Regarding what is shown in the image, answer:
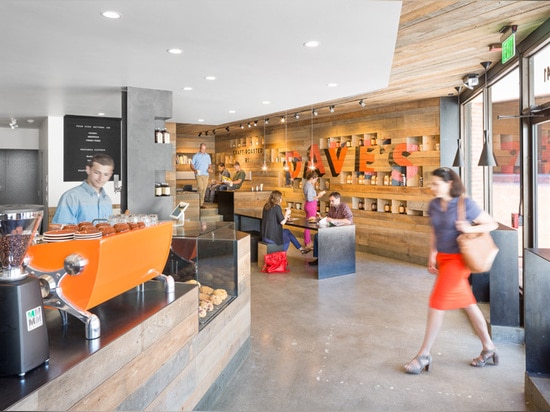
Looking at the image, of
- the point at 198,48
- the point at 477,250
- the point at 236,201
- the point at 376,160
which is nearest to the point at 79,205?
the point at 198,48

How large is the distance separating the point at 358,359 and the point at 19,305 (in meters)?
3.02

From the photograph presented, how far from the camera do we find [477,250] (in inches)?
125

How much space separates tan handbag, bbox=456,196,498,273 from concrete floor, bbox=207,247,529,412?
0.91 metres

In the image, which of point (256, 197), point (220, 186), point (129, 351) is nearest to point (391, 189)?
point (256, 197)

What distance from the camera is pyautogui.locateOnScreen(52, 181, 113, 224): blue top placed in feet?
11.0

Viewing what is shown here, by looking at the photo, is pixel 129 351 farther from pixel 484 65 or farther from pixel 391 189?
pixel 391 189

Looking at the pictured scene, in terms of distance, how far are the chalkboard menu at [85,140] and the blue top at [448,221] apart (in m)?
6.44

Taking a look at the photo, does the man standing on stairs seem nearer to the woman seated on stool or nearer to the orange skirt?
the woman seated on stool

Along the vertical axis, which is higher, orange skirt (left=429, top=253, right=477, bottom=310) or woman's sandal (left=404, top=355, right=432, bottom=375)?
orange skirt (left=429, top=253, right=477, bottom=310)

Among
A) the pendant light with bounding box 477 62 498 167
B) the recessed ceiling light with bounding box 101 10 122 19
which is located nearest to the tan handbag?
the pendant light with bounding box 477 62 498 167

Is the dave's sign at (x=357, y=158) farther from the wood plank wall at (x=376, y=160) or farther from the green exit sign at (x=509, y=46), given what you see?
the green exit sign at (x=509, y=46)

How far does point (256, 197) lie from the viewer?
10.2 m

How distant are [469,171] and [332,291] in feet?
10.5

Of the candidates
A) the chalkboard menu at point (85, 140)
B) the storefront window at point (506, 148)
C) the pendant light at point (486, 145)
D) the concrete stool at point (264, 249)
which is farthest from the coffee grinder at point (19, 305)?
the chalkboard menu at point (85, 140)
